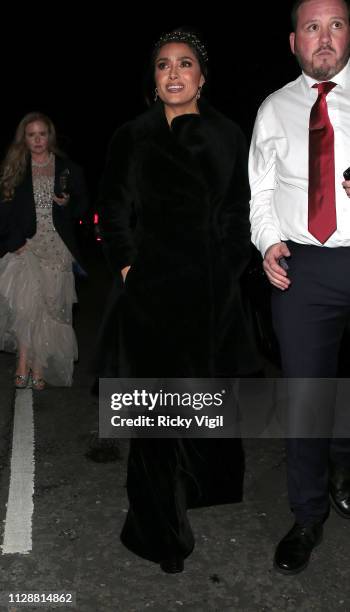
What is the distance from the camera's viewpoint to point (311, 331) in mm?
3281

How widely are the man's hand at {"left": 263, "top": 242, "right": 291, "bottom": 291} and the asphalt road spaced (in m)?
0.90

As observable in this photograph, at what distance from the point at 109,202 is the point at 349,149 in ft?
3.20

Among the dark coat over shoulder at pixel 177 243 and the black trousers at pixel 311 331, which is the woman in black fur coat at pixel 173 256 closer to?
the dark coat over shoulder at pixel 177 243

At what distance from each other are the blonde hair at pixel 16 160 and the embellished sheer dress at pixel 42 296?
12 centimetres

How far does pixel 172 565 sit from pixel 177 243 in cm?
132

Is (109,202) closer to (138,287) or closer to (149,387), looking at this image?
(138,287)

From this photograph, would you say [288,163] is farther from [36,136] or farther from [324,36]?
[36,136]

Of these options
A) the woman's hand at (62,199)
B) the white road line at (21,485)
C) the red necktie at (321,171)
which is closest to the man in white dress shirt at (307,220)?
the red necktie at (321,171)

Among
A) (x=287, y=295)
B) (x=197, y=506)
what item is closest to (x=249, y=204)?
(x=287, y=295)

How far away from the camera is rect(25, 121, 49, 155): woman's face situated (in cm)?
562

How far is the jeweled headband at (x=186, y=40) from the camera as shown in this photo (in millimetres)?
3070

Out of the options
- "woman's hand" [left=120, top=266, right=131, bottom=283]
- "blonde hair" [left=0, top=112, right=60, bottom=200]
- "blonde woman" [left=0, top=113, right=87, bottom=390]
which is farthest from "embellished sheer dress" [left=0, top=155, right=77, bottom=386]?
"woman's hand" [left=120, top=266, right=131, bottom=283]

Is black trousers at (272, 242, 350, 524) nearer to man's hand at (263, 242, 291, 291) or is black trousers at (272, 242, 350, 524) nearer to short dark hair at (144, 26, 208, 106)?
man's hand at (263, 242, 291, 291)

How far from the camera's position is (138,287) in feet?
10.3
